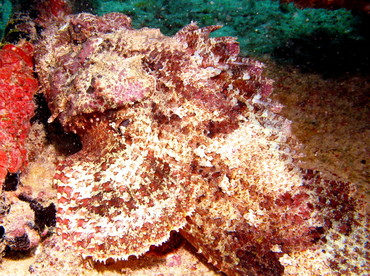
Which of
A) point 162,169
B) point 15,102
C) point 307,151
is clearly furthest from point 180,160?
point 15,102

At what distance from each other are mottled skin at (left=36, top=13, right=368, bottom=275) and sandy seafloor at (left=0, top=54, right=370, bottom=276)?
42cm

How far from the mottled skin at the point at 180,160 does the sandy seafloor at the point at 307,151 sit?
42 centimetres

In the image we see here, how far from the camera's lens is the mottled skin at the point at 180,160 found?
102 inches

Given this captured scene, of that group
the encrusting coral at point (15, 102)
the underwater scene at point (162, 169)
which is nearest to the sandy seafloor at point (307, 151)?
the underwater scene at point (162, 169)

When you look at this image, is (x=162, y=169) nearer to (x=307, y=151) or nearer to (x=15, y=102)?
(x=15, y=102)

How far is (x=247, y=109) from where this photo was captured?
9.83 feet

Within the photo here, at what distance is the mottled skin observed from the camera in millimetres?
2598

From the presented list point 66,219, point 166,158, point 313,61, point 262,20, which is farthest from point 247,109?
point 262,20

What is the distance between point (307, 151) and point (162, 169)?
8.02 feet

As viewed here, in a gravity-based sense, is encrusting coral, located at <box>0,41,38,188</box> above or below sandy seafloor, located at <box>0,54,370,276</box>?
above

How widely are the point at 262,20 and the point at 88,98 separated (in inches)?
340

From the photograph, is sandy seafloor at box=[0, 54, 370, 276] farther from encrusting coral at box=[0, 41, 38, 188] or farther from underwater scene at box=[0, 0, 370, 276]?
encrusting coral at box=[0, 41, 38, 188]

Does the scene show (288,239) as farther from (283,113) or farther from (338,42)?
(338,42)

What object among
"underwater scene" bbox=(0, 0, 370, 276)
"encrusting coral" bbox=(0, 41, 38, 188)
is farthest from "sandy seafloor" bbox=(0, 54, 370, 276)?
"encrusting coral" bbox=(0, 41, 38, 188)
